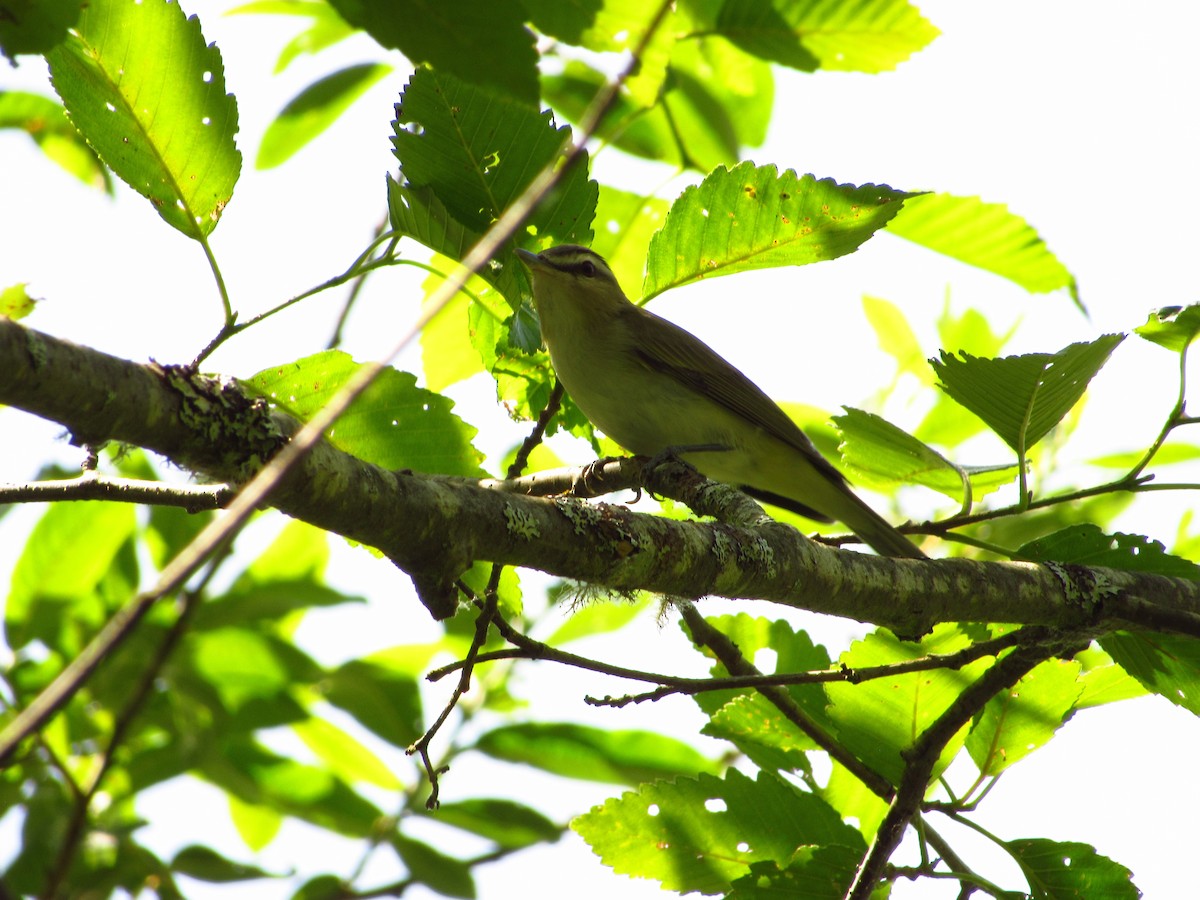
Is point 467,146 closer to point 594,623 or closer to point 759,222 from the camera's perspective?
point 759,222

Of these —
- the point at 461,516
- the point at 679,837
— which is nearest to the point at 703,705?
the point at 679,837

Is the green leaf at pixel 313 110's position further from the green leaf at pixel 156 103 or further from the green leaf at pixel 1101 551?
the green leaf at pixel 1101 551

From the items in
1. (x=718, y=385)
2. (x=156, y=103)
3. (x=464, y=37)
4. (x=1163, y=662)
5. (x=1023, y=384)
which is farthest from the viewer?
(x=718, y=385)

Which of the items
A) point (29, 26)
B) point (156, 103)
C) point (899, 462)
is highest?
point (156, 103)

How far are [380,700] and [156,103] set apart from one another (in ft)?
7.83

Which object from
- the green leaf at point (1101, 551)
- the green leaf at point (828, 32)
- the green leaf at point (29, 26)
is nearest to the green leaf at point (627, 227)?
the green leaf at point (828, 32)

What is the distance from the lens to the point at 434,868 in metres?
3.69

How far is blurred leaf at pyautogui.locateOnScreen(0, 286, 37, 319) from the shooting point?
103 inches

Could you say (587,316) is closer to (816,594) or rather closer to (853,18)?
(853,18)

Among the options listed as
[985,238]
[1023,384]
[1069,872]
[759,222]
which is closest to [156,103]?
[759,222]

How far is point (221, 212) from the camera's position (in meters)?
2.44

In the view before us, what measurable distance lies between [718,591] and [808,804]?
636mm

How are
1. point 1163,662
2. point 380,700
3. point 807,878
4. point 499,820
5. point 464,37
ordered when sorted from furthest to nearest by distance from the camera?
point 380,700 → point 499,820 → point 1163,662 → point 807,878 → point 464,37

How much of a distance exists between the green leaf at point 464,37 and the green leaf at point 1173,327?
2163 mm
